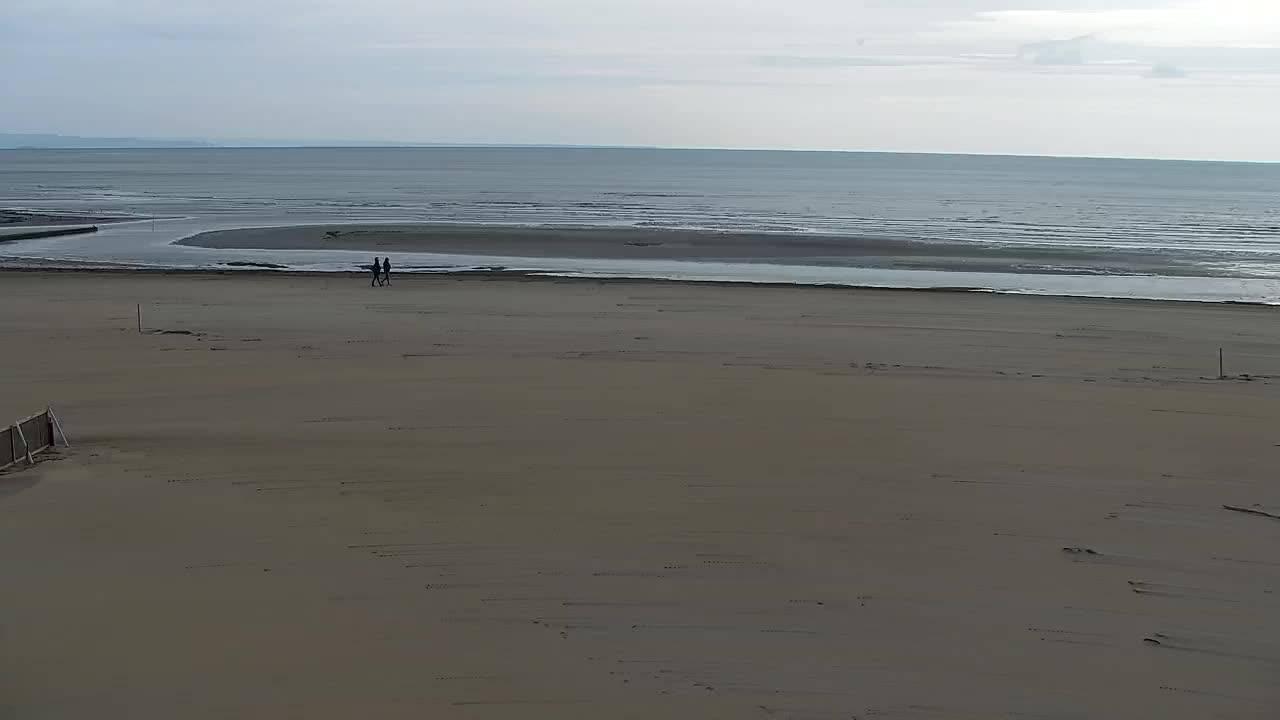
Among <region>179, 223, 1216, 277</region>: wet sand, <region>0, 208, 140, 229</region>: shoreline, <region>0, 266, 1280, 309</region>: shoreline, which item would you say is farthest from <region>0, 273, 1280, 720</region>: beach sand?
<region>0, 208, 140, 229</region>: shoreline

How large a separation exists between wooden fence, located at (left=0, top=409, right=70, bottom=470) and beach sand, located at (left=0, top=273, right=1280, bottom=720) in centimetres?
27

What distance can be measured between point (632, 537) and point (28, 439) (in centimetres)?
709

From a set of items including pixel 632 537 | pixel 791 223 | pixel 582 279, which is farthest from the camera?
pixel 791 223

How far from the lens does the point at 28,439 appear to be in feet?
40.8

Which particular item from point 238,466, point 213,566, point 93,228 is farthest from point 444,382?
point 93,228

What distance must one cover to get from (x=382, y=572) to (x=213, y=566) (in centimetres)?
138

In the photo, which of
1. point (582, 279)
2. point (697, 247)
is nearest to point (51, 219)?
point (697, 247)

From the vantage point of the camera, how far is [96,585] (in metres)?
8.75

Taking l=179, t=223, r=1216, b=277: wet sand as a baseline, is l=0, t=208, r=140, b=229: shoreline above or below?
above

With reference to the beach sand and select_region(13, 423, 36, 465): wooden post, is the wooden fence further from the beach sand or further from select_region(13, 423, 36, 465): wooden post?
the beach sand

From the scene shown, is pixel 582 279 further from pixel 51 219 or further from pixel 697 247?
pixel 51 219

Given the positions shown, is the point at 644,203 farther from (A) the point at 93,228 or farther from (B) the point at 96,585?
(B) the point at 96,585

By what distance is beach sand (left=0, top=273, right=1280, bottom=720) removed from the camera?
7.30 metres

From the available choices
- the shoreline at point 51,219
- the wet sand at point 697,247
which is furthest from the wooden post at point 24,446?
the shoreline at point 51,219
